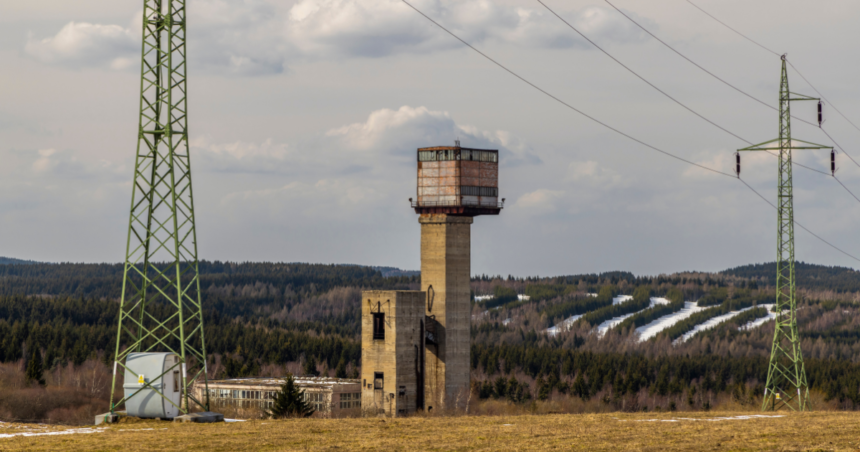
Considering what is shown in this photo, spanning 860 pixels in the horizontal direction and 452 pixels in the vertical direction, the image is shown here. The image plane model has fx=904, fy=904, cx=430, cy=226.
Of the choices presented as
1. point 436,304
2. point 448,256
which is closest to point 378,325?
point 436,304

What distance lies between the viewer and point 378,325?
100 metres

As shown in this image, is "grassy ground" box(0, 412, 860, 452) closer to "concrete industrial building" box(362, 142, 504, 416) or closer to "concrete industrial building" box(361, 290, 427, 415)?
"concrete industrial building" box(361, 290, 427, 415)

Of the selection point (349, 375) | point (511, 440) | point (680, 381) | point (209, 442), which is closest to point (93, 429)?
point (209, 442)

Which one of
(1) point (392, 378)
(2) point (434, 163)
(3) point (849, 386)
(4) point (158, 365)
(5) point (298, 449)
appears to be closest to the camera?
(5) point (298, 449)

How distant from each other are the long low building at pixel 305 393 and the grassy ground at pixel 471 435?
218ft

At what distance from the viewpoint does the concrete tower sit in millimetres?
103375

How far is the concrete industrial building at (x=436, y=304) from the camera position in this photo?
98.8 meters

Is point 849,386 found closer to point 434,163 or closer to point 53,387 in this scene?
point 434,163

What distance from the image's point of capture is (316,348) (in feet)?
640

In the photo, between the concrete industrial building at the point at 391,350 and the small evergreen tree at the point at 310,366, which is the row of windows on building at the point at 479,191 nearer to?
the concrete industrial building at the point at 391,350

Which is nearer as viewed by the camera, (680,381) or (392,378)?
(392,378)

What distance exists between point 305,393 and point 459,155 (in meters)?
36.8

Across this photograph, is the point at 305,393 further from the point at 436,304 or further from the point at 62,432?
the point at 62,432

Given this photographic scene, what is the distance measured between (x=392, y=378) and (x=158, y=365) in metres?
52.0
